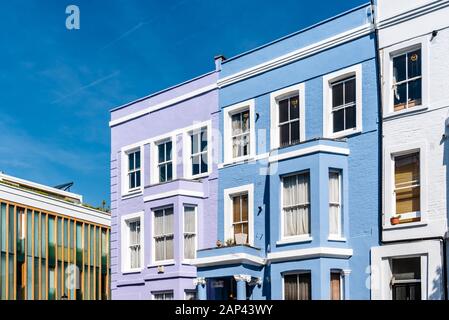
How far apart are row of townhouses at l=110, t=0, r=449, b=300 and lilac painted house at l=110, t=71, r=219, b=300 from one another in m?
0.04

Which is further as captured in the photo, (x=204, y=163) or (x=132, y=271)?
(x=132, y=271)

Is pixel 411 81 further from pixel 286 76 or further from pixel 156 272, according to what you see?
pixel 156 272

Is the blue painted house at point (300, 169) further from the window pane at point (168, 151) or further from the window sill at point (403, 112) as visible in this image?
the window pane at point (168, 151)

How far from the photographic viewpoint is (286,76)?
1479 centimetres

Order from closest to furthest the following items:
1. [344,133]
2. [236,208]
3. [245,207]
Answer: [344,133], [245,207], [236,208]

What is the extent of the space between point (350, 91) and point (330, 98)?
476 millimetres

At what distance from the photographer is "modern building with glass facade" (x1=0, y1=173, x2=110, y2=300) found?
29.0m

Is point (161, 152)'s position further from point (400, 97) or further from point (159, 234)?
point (400, 97)

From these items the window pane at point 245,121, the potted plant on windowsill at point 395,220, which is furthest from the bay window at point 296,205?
the window pane at point 245,121

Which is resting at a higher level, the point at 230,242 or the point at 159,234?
the point at 159,234

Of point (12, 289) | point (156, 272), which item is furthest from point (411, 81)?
point (12, 289)

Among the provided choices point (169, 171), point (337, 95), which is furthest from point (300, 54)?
point (169, 171)

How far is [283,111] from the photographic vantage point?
15.0 meters
